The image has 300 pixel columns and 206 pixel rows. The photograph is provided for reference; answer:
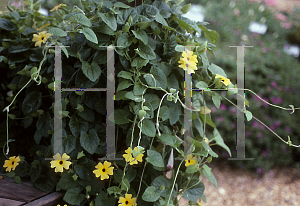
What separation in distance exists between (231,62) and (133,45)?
196cm

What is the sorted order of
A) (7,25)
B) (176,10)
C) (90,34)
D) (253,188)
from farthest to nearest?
(253,188) → (7,25) → (176,10) → (90,34)

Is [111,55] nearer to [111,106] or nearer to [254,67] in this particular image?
[111,106]

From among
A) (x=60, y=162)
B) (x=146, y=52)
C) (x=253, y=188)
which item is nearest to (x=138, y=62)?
(x=146, y=52)

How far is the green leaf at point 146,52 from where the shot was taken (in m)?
0.63

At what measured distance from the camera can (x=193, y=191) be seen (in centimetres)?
68

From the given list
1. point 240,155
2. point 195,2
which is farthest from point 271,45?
point 240,155

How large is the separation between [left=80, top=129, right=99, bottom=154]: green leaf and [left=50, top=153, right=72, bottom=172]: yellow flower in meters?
0.06

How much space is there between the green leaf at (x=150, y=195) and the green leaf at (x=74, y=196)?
0.19 meters

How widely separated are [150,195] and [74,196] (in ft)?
0.74

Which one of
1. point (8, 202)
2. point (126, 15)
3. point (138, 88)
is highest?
point (126, 15)

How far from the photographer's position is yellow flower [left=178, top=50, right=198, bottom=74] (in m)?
0.64

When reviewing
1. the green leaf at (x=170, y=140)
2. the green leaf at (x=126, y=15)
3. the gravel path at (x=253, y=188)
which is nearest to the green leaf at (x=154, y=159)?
the green leaf at (x=170, y=140)

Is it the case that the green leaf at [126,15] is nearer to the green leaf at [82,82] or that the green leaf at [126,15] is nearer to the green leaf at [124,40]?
the green leaf at [124,40]

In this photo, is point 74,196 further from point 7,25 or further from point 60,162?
point 7,25
